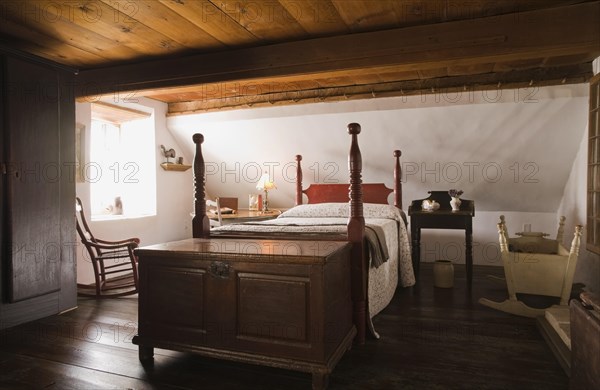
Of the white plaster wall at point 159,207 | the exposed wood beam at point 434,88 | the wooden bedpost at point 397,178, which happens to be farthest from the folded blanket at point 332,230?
the white plaster wall at point 159,207

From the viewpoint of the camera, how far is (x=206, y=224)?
2857 mm

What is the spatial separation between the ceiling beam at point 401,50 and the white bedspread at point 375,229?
3.56 ft

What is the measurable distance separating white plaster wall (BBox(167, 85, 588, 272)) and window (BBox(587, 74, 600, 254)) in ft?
1.67

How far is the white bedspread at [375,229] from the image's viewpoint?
284 cm

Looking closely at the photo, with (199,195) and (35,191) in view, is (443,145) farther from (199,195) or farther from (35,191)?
(35,191)

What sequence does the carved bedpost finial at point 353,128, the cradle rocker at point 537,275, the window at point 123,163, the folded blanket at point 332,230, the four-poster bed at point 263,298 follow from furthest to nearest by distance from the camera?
the window at point 123,163
the cradle rocker at point 537,275
the folded blanket at point 332,230
the carved bedpost finial at point 353,128
the four-poster bed at point 263,298

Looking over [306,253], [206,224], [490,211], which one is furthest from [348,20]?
[490,211]

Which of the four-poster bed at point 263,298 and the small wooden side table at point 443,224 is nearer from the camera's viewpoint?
the four-poster bed at point 263,298

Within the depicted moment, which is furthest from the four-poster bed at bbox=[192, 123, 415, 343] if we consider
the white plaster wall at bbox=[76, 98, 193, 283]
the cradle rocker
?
the white plaster wall at bbox=[76, 98, 193, 283]

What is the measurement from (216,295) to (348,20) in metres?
1.72

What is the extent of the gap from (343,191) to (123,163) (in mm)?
2702

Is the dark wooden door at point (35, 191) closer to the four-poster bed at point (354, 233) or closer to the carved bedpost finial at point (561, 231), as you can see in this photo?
the four-poster bed at point (354, 233)

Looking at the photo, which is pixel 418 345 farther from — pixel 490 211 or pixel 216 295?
pixel 490 211

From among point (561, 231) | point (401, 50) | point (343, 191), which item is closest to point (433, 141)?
point (343, 191)
